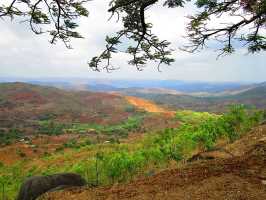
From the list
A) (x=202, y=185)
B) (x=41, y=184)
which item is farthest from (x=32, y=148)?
(x=202, y=185)

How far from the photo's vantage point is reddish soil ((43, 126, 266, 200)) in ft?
29.8

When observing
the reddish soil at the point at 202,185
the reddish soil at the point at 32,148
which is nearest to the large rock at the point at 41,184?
the reddish soil at the point at 202,185

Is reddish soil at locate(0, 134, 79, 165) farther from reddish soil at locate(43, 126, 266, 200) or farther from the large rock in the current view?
reddish soil at locate(43, 126, 266, 200)

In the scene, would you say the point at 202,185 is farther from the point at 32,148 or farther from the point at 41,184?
the point at 32,148

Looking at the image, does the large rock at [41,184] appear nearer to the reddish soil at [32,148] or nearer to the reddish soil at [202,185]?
the reddish soil at [202,185]

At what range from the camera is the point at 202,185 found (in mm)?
9664

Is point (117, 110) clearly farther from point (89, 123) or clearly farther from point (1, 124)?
point (1, 124)

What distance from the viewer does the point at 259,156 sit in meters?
11.4

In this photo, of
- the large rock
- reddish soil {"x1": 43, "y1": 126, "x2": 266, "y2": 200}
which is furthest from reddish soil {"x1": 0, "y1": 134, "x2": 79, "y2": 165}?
reddish soil {"x1": 43, "y1": 126, "x2": 266, "y2": 200}

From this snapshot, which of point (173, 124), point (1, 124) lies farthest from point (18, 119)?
point (173, 124)

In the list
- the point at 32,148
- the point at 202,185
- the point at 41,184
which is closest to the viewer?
the point at 202,185

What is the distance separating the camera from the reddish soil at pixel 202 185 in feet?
29.8

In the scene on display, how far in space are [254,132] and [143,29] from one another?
8.13 m

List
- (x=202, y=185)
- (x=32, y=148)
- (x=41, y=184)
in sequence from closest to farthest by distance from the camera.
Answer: (x=202, y=185)
(x=41, y=184)
(x=32, y=148)
